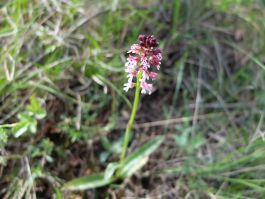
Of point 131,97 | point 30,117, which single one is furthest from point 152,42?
point 131,97

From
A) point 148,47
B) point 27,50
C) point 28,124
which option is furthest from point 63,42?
point 148,47

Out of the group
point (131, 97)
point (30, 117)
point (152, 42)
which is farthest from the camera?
point (131, 97)

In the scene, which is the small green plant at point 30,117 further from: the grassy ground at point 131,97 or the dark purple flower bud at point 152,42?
the dark purple flower bud at point 152,42

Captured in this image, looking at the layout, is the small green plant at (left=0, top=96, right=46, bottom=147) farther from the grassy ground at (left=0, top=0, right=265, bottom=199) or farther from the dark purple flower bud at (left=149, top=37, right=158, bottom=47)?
the dark purple flower bud at (left=149, top=37, right=158, bottom=47)

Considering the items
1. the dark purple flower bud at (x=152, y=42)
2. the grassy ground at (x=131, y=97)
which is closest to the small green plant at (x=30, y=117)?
the grassy ground at (x=131, y=97)

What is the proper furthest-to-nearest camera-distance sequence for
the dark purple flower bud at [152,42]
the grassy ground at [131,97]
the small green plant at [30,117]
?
the grassy ground at [131,97]
the small green plant at [30,117]
the dark purple flower bud at [152,42]

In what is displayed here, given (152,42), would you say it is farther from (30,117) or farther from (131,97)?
(131,97)

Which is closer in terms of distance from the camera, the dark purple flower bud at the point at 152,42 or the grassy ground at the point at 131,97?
the dark purple flower bud at the point at 152,42

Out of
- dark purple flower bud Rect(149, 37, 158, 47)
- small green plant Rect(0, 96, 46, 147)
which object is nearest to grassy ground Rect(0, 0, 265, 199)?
small green plant Rect(0, 96, 46, 147)

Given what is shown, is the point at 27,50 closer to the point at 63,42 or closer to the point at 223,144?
the point at 63,42
